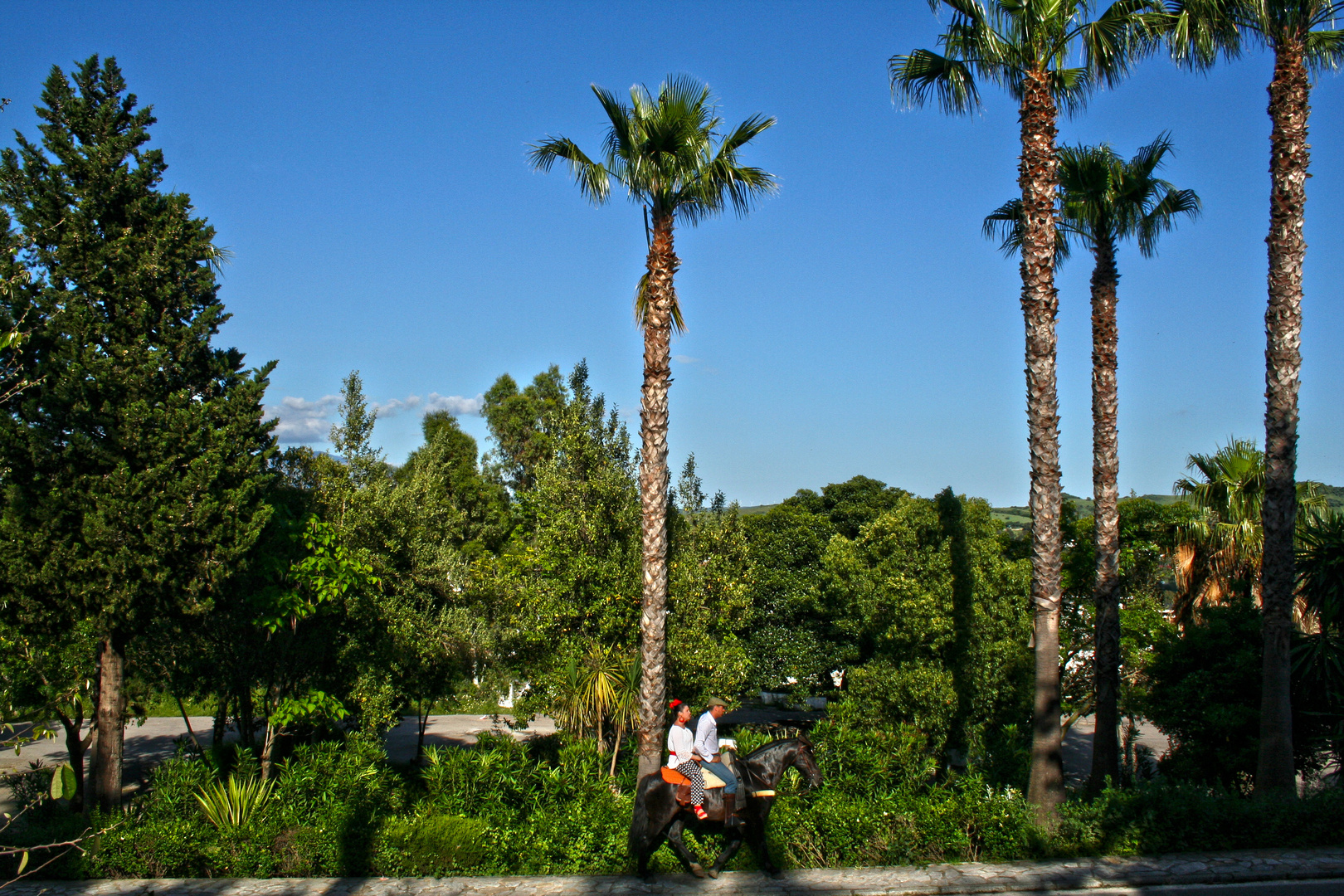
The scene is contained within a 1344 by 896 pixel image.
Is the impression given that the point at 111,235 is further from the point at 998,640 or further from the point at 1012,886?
the point at 998,640

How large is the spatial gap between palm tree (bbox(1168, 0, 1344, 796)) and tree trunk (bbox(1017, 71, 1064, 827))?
7.68 ft

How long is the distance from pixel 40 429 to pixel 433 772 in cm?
623

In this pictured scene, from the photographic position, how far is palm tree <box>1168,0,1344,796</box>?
32.9 feet

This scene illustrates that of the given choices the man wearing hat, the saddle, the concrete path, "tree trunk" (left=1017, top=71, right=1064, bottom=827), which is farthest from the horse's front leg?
the concrete path

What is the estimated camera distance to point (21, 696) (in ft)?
35.4

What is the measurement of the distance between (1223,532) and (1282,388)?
654 cm

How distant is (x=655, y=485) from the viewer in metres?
10.8

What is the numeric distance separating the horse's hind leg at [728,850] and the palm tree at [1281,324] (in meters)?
6.33

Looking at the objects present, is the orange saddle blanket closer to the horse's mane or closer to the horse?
the horse

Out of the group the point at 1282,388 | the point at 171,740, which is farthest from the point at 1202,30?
the point at 171,740

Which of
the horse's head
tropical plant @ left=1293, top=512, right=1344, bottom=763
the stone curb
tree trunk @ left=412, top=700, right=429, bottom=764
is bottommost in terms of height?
tree trunk @ left=412, top=700, right=429, bottom=764

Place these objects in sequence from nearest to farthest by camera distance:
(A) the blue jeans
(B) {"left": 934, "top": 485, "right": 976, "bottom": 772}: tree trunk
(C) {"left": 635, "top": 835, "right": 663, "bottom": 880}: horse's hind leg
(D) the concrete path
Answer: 1. (C) {"left": 635, "top": 835, "right": 663, "bottom": 880}: horse's hind leg
2. (A) the blue jeans
3. (B) {"left": 934, "top": 485, "right": 976, "bottom": 772}: tree trunk
4. (D) the concrete path

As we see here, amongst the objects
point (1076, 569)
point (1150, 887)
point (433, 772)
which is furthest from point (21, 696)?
point (1076, 569)

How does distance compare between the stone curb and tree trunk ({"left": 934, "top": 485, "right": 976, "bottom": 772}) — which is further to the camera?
tree trunk ({"left": 934, "top": 485, "right": 976, "bottom": 772})
